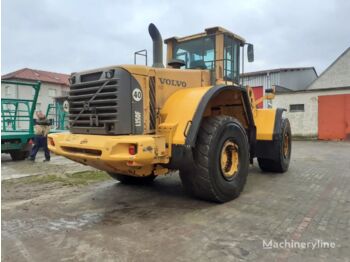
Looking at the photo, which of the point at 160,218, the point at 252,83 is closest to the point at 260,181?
the point at 160,218

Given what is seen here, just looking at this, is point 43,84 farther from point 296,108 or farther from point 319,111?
point 319,111

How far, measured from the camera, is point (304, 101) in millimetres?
20266

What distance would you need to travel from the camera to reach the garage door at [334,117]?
62.0ft

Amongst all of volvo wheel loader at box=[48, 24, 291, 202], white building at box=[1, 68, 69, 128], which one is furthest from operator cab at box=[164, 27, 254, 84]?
white building at box=[1, 68, 69, 128]

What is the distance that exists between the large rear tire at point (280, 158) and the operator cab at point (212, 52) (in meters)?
1.66

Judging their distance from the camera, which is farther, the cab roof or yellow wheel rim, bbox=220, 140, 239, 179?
the cab roof

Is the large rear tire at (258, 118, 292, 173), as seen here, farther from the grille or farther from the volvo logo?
the grille

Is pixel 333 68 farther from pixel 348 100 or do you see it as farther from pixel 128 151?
pixel 128 151

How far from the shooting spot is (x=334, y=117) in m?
19.1

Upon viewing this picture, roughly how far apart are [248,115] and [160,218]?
2730mm

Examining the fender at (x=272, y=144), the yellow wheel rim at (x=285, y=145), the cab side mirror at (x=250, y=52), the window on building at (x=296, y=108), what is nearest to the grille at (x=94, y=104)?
the cab side mirror at (x=250, y=52)

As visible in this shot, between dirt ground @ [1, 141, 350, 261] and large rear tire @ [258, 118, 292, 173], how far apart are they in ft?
1.71

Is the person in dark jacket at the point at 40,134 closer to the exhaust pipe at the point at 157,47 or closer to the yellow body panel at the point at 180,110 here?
the exhaust pipe at the point at 157,47

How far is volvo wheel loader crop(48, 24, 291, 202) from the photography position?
4.39 meters
